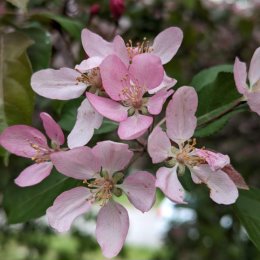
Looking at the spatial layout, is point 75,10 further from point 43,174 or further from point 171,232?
point 171,232

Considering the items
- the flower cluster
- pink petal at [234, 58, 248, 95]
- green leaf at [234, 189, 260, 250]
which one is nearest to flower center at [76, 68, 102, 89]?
the flower cluster

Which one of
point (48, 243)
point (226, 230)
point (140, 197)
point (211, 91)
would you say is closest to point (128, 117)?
point (140, 197)

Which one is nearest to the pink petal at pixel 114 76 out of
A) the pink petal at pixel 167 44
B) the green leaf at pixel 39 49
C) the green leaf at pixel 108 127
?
the pink petal at pixel 167 44

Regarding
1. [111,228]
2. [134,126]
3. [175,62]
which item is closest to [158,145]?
[134,126]

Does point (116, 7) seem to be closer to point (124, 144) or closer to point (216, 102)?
point (216, 102)

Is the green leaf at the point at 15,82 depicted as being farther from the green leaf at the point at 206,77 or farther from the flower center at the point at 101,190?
the green leaf at the point at 206,77

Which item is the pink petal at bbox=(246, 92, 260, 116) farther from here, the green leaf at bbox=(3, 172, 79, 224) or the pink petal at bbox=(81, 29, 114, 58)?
the green leaf at bbox=(3, 172, 79, 224)
